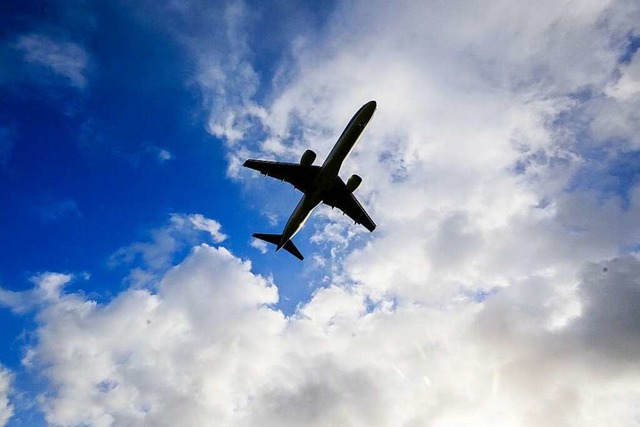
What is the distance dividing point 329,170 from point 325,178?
3.17 ft

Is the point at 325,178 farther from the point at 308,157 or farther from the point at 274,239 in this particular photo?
the point at 274,239

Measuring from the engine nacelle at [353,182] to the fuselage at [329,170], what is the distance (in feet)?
8.86

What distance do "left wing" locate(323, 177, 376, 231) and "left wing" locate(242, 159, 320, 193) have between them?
2.69 metres

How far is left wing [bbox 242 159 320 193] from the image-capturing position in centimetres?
3750

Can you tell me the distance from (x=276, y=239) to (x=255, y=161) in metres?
12.9

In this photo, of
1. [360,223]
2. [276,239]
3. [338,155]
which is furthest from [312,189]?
[276,239]

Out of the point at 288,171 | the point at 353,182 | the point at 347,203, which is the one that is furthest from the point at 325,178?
the point at 347,203

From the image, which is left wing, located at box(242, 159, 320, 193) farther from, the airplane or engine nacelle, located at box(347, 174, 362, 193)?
engine nacelle, located at box(347, 174, 362, 193)

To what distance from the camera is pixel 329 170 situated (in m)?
35.9

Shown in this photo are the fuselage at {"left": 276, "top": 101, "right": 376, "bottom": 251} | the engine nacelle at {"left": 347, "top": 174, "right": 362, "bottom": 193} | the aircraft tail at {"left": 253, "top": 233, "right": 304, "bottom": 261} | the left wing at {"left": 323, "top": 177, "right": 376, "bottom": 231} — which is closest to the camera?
the fuselage at {"left": 276, "top": 101, "right": 376, "bottom": 251}

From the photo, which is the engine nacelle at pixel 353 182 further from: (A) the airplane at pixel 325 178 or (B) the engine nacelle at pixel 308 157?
(B) the engine nacelle at pixel 308 157

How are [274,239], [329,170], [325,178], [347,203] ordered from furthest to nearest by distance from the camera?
1. [274,239]
2. [347,203]
3. [325,178]
4. [329,170]

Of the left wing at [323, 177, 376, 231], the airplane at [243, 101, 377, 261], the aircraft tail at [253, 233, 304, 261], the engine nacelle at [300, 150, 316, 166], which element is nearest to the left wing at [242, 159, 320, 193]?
the airplane at [243, 101, 377, 261]

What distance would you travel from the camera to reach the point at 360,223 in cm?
4284
